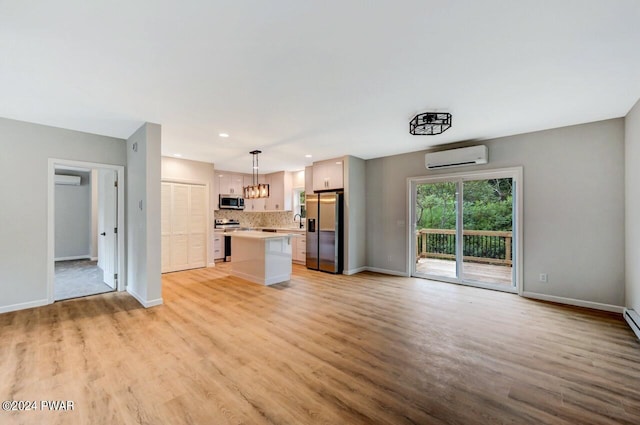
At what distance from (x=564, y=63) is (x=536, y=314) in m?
2.97

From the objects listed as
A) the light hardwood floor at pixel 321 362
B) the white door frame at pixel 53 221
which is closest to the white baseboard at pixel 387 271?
the light hardwood floor at pixel 321 362

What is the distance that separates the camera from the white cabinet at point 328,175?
5.93 metres

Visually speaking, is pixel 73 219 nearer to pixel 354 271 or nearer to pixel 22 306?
pixel 22 306

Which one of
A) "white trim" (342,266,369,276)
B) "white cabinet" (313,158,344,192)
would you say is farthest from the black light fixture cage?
"white trim" (342,266,369,276)

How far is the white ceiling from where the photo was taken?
5.70ft

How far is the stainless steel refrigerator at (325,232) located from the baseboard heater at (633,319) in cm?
421

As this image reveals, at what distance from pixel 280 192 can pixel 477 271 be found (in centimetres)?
522

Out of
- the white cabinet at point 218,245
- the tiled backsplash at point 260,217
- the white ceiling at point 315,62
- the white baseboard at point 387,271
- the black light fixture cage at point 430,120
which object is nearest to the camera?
the white ceiling at point 315,62

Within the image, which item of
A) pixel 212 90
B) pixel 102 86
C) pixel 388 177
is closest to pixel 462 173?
pixel 388 177

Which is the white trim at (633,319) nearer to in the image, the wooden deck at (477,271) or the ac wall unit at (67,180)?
the wooden deck at (477,271)

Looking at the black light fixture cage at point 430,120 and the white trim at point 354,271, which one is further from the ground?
the black light fixture cage at point 430,120

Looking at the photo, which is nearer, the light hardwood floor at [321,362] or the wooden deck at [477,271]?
the light hardwood floor at [321,362]

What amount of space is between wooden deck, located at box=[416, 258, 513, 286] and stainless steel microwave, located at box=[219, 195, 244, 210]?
5058 mm

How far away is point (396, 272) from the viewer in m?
5.76
